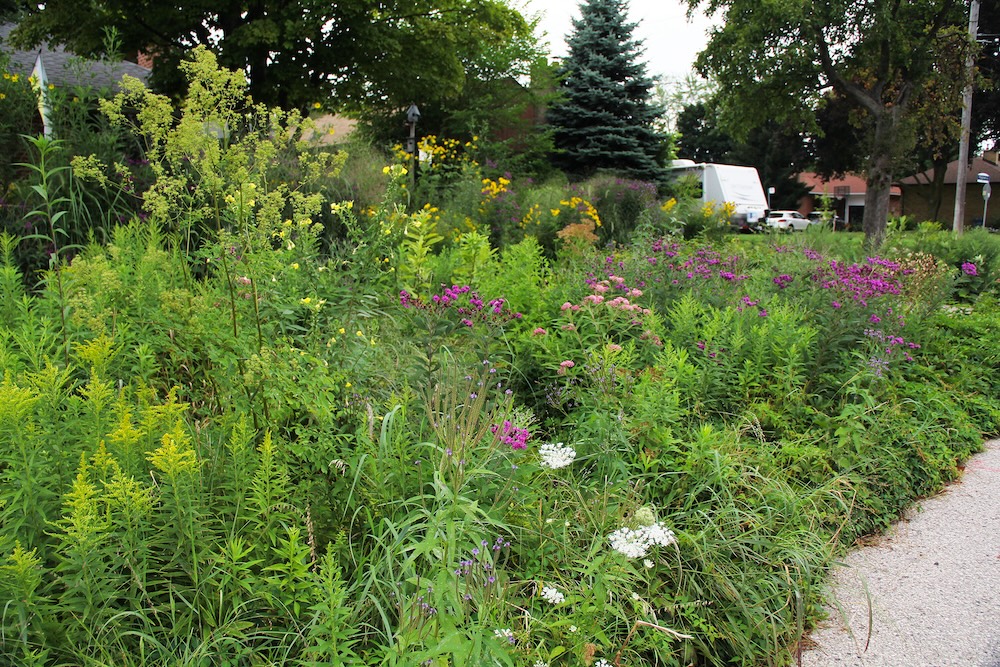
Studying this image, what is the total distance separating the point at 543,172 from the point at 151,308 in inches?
859

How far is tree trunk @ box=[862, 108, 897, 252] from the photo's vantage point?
1644 centimetres

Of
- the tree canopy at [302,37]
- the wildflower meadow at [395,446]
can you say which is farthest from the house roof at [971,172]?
the wildflower meadow at [395,446]

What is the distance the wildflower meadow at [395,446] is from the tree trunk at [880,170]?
13.5 m

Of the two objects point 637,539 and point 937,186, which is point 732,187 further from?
point 637,539

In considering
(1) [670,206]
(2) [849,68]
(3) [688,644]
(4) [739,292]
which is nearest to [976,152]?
(2) [849,68]

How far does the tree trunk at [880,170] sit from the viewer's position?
1644cm

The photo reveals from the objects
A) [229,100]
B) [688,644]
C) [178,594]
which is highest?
[229,100]

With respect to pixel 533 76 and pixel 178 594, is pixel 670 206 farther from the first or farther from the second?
pixel 533 76

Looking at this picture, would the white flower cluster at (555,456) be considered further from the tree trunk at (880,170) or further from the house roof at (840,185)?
the house roof at (840,185)

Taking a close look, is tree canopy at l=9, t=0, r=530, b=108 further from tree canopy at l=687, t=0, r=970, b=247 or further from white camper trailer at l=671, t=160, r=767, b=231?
white camper trailer at l=671, t=160, r=767, b=231

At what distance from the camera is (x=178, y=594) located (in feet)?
6.25

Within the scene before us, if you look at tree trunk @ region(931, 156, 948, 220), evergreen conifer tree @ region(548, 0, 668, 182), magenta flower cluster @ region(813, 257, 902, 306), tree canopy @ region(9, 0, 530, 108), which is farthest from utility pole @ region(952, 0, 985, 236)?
tree trunk @ region(931, 156, 948, 220)

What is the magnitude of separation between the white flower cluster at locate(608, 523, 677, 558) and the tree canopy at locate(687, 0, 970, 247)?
1550 cm

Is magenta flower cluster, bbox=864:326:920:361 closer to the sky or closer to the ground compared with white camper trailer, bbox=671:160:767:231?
closer to the ground
